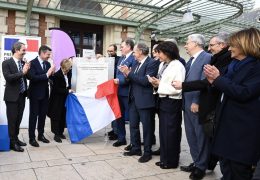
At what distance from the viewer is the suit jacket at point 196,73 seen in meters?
3.95

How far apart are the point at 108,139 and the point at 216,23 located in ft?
26.0

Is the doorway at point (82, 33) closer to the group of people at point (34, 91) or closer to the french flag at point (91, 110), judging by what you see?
the group of people at point (34, 91)

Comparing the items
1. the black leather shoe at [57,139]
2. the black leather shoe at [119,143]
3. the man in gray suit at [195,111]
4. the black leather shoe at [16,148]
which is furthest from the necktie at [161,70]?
the black leather shoe at [16,148]

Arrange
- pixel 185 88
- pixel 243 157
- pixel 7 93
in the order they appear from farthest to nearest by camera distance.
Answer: pixel 7 93, pixel 185 88, pixel 243 157

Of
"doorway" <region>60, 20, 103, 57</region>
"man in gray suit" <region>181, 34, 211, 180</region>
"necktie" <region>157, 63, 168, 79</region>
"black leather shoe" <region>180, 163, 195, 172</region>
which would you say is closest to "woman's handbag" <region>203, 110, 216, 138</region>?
"man in gray suit" <region>181, 34, 211, 180</region>

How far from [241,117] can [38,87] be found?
12.3 ft

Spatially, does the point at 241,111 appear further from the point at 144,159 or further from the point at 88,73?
the point at 88,73

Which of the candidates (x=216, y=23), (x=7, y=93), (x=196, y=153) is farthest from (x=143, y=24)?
(x=196, y=153)

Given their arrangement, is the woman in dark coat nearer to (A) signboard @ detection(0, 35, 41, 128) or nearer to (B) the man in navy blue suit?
(B) the man in navy blue suit

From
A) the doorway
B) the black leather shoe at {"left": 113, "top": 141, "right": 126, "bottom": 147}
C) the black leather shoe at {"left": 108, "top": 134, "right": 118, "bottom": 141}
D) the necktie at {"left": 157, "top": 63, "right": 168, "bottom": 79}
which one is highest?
the doorway

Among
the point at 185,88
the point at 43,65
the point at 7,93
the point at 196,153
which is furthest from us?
the point at 43,65

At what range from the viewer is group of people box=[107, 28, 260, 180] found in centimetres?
260

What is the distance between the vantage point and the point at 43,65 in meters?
5.54

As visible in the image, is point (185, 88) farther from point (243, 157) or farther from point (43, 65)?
point (43, 65)
